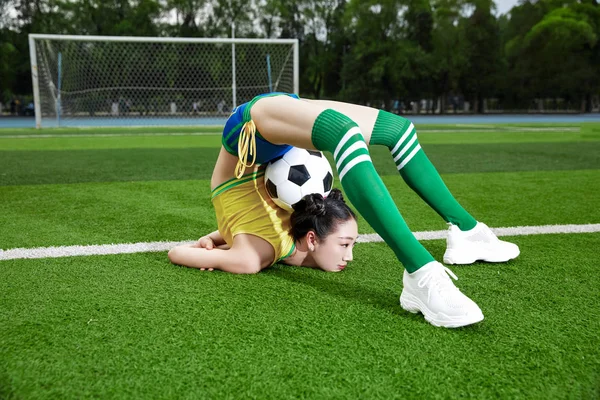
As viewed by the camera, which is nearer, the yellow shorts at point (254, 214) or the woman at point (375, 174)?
the woman at point (375, 174)

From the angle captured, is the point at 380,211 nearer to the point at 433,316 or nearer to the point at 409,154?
the point at 433,316

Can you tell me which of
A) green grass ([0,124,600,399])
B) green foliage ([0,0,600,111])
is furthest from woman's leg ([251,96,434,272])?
green foliage ([0,0,600,111])

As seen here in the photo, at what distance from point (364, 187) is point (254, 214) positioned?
74 cm

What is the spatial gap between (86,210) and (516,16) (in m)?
51.6

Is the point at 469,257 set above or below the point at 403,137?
below

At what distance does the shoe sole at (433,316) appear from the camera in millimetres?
1736

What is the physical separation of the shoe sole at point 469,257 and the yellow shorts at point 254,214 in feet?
2.48

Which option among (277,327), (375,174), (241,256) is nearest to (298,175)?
(241,256)

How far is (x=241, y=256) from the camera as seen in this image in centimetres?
234

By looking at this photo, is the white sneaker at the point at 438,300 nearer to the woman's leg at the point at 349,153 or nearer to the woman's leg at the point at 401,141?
the woman's leg at the point at 349,153

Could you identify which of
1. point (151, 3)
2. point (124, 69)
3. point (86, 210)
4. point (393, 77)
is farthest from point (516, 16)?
point (86, 210)

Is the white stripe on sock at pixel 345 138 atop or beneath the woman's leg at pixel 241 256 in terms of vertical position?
atop

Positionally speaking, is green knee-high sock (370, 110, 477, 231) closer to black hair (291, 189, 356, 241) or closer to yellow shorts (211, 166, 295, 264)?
black hair (291, 189, 356, 241)

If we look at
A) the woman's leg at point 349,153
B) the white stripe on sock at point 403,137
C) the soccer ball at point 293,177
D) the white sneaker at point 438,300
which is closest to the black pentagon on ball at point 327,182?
the soccer ball at point 293,177
